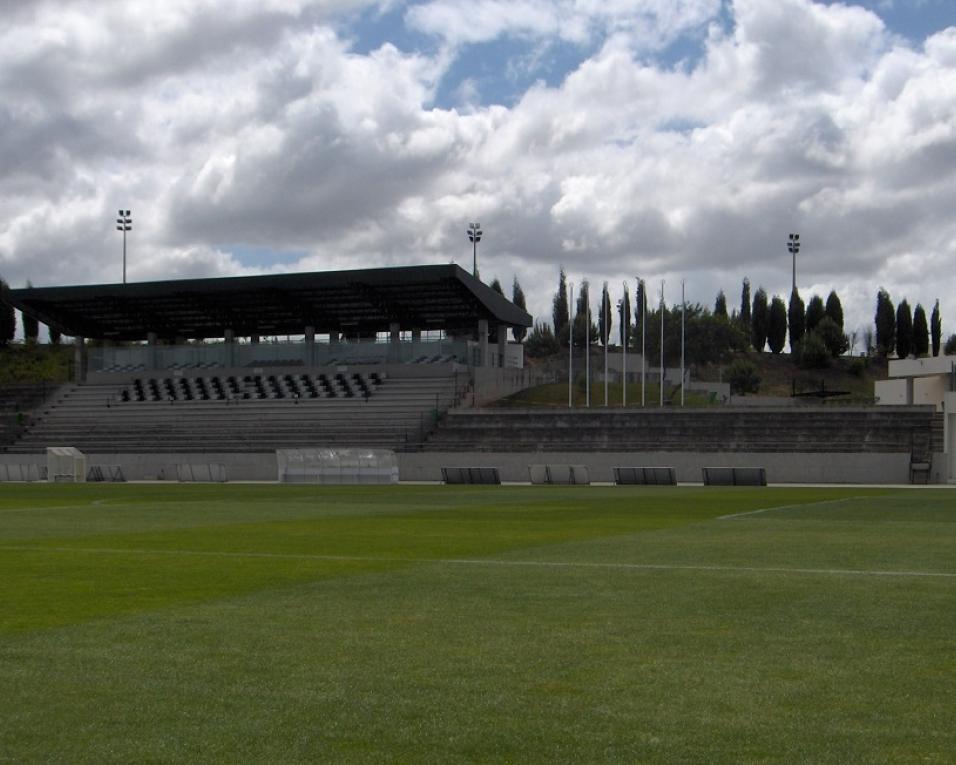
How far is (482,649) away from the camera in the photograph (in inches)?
393

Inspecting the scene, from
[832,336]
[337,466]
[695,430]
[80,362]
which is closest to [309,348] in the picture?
[80,362]

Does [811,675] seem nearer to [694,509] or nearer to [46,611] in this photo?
[46,611]

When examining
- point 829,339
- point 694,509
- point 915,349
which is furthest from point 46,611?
point 915,349

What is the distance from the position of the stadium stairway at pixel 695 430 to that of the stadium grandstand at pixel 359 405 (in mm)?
105

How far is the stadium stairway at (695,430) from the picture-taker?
190 feet

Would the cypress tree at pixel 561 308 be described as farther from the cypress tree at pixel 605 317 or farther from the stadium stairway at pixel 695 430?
the stadium stairway at pixel 695 430

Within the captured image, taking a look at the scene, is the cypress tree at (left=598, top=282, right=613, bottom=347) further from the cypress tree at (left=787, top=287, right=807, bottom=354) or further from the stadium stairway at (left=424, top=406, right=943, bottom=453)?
the cypress tree at (left=787, top=287, right=807, bottom=354)

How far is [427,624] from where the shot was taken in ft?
37.2

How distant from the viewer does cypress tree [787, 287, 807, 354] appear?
130250 mm

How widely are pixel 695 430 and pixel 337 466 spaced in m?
17.4

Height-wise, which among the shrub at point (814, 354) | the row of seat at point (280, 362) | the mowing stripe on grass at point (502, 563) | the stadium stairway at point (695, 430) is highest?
the shrub at point (814, 354)

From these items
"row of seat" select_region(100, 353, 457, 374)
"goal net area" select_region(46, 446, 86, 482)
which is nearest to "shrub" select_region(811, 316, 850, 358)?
"row of seat" select_region(100, 353, 457, 374)

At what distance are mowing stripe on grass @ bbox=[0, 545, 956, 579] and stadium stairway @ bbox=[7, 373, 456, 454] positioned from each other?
43536mm

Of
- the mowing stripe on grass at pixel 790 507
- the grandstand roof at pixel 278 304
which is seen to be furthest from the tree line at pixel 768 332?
the mowing stripe on grass at pixel 790 507
